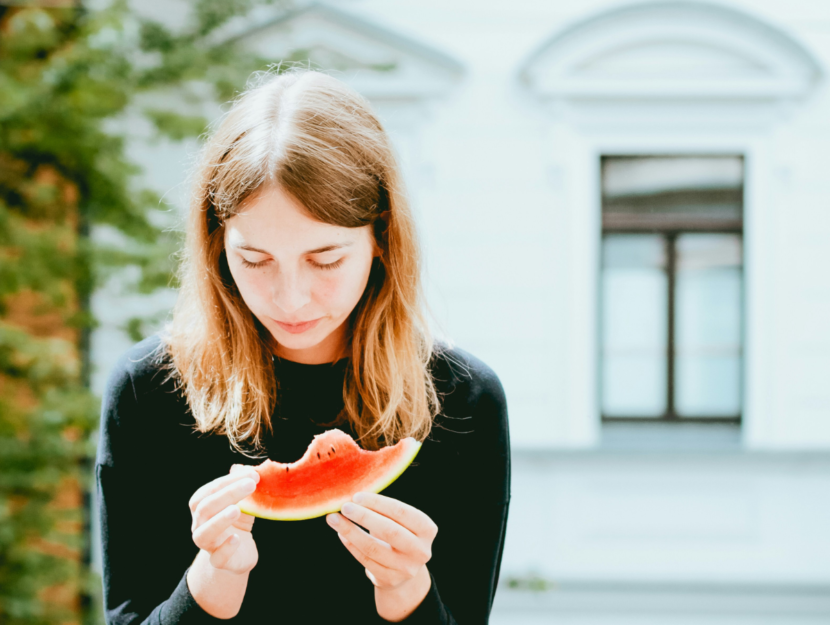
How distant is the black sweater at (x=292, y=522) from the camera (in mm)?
1114

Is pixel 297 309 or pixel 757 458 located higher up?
pixel 297 309

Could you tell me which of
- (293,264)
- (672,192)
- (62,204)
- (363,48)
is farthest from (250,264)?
(672,192)

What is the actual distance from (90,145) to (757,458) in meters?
3.86

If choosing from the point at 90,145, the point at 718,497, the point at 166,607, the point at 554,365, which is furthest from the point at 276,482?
the point at 718,497

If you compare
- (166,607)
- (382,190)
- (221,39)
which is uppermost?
(221,39)

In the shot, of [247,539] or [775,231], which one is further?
[775,231]

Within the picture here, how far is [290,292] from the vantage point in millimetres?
981

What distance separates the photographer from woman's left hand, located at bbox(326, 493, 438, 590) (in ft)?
3.04

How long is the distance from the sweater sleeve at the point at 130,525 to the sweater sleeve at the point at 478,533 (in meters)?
0.42

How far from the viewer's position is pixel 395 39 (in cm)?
400

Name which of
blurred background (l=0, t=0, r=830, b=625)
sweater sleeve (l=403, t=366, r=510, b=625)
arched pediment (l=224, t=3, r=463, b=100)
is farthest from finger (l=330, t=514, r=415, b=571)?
arched pediment (l=224, t=3, r=463, b=100)

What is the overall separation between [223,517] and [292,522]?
0.33 meters

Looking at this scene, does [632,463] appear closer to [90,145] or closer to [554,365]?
[554,365]

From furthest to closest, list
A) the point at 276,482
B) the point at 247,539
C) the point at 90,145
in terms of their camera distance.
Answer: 1. the point at 90,145
2. the point at 276,482
3. the point at 247,539
